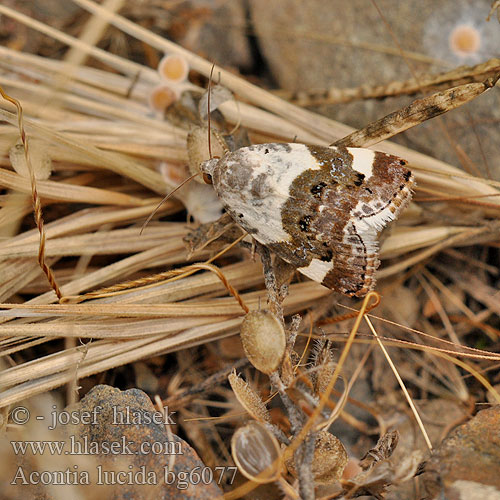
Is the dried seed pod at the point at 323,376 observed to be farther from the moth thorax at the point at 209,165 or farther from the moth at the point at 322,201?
the moth thorax at the point at 209,165

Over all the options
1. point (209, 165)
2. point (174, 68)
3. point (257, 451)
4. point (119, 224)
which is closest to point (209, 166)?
point (209, 165)

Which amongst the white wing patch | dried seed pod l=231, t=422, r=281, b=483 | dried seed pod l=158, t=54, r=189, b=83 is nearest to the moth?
the white wing patch

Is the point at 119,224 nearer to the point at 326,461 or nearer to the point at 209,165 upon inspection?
the point at 209,165

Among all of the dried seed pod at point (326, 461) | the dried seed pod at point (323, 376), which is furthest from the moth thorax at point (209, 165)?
the dried seed pod at point (326, 461)

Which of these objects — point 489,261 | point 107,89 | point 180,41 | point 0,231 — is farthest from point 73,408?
point 180,41

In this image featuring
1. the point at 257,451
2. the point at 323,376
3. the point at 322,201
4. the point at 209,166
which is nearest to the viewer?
the point at 257,451
